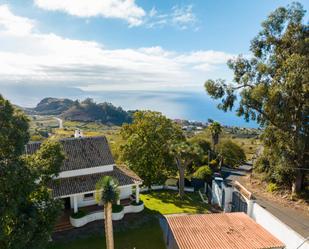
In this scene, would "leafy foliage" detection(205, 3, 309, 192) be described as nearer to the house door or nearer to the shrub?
the shrub

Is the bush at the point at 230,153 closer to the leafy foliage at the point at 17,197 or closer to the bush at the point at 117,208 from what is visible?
the bush at the point at 117,208

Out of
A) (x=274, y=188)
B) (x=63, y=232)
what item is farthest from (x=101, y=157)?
(x=274, y=188)

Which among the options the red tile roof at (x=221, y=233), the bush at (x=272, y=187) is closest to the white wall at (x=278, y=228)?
the red tile roof at (x=221, y=233)

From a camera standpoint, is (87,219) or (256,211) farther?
(87,219)

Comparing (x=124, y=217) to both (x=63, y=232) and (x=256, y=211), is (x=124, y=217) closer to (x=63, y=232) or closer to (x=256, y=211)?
(x=63, y=232)

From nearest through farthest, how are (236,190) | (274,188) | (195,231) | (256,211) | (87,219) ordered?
1. (195,231)
2. (256,211)
3. (87,219)
4. (236,190)
5. (274,188)

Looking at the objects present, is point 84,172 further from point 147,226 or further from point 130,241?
point 130,241
